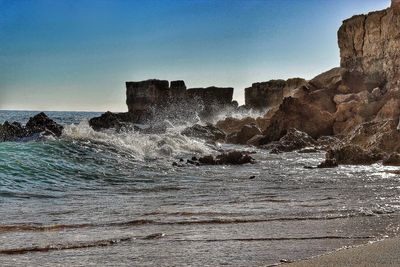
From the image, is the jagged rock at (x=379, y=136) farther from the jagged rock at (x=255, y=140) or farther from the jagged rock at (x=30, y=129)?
the jagged rock at (x=30, y=129)

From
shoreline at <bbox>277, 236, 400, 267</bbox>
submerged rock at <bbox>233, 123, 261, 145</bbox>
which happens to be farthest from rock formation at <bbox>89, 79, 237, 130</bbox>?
shoreline at <bbox>277, 236, 400, 267</bbox>

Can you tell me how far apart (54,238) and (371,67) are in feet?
125

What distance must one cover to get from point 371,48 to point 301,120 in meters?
14.5

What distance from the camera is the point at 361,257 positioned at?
398cm

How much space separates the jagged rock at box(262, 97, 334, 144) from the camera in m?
29.0

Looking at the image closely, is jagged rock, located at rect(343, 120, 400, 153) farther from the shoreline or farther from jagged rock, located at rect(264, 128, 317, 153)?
the shoreline

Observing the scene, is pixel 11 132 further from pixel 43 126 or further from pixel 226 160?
pixel 226 160

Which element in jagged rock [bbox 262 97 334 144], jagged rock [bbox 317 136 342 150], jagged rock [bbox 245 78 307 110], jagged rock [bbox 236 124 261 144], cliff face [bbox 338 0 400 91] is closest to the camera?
jagged rock [bbox 317 136 342 150]

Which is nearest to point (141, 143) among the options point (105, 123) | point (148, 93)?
point (105, 123)

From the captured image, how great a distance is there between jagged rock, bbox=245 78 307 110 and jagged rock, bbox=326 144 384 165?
220 feet

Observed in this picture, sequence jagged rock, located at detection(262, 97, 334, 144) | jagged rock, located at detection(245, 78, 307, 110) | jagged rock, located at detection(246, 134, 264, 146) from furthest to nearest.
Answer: jagged rock, located at detection(245, 78, 307, 110), jagged rock, located at detection(262, 97, 334, 144), jagged rock, located at detection(246, 134, 264, 146)

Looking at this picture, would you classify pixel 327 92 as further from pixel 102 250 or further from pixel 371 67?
pixel 102 250

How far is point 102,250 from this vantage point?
4.73m

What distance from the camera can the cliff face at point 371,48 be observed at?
1448 inches
